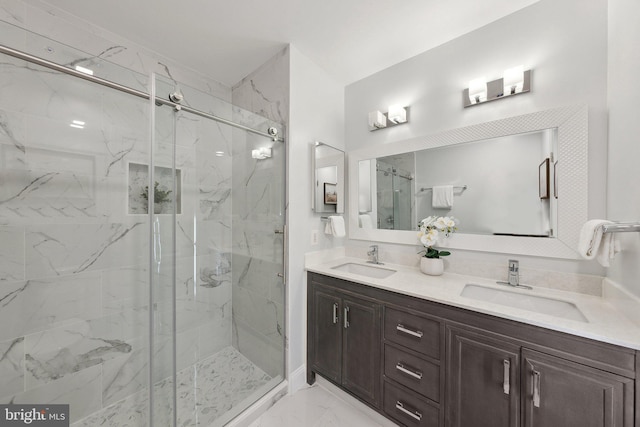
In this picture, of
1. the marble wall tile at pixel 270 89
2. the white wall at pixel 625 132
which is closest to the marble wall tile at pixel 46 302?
the marble wall tile at pixel 270 89

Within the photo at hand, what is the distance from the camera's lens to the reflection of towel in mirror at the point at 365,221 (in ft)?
6.89

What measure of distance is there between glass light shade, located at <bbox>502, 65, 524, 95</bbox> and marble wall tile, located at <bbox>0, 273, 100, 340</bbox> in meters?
2.88

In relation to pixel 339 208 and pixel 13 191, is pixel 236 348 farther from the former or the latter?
pixel 13 191

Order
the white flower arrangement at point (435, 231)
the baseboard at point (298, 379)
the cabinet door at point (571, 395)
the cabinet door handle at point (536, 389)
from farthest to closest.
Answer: the baseboard at point (298, 379) → the white flower arrangement at point (435, 231) → the cabinet door handle at point (536, 389) → the cabinet door at point (571, 395)

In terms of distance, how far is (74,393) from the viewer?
1427 mm

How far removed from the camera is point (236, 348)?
76.8 inches

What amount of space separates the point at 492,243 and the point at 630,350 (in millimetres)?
758

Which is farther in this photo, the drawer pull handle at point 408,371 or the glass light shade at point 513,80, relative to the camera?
the glass light shade at point 513,80

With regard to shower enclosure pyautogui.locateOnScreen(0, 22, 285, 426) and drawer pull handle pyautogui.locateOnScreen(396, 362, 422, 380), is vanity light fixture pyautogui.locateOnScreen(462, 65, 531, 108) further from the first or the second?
drawer pull handle pyautogui.locateOnScreen(396, 362, 422, 380)

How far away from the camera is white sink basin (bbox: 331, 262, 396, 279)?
1.84m

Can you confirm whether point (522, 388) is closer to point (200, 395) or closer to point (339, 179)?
point (339, 179)

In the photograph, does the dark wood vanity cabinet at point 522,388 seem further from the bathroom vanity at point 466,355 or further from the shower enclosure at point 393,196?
the shower enclosure at point 393,196

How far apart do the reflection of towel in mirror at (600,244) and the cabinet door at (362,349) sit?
1.01m

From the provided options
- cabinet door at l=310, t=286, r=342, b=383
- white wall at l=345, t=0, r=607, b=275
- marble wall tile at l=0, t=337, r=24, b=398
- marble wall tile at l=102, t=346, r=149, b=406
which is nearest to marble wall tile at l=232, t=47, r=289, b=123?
white wall at l=345, t=0, r=607, b=275
